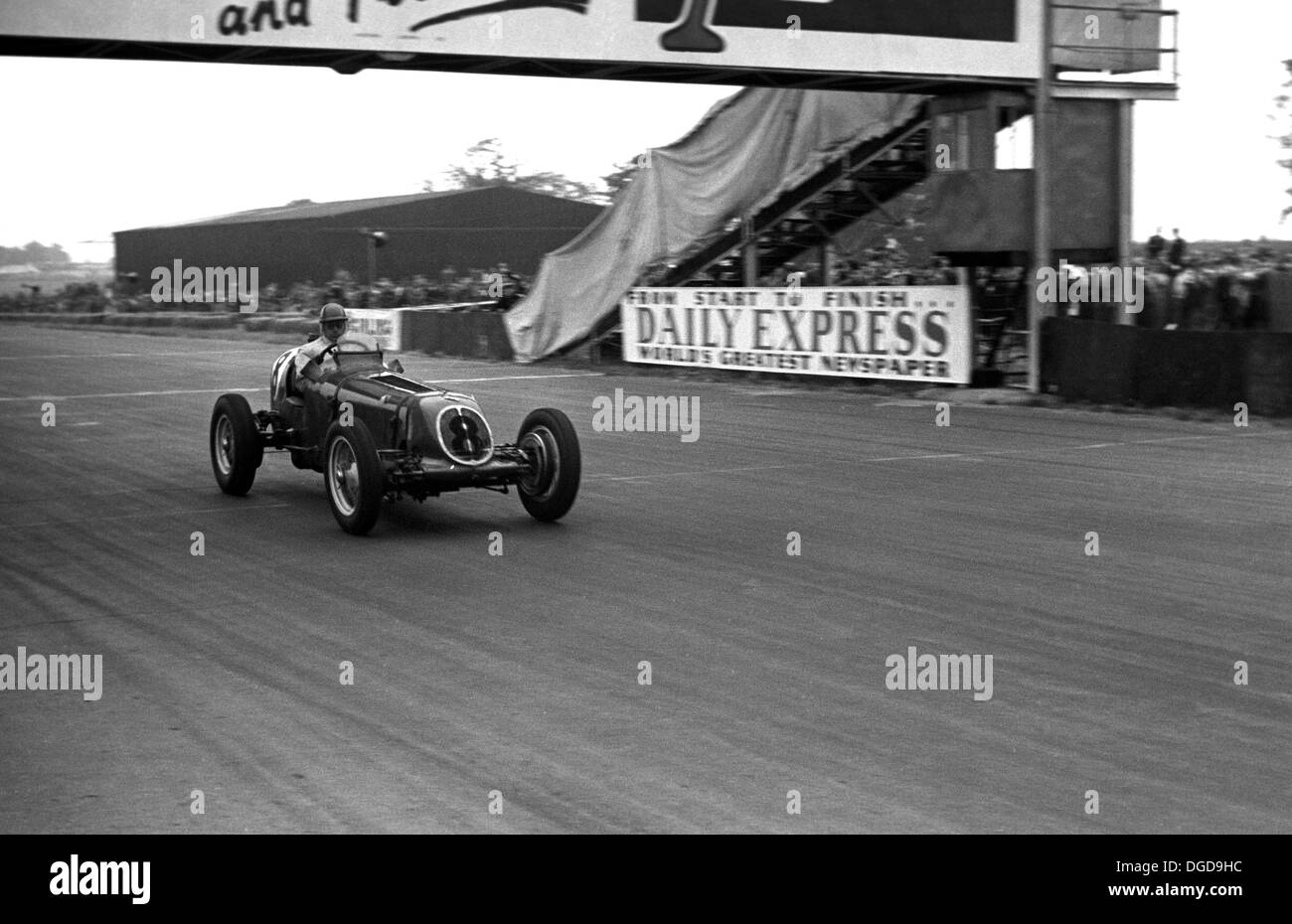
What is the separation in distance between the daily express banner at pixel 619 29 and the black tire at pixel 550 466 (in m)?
8.30

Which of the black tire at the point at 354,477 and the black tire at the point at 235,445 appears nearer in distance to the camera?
the black tire at the point at 354,477

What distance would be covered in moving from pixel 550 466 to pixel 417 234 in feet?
179

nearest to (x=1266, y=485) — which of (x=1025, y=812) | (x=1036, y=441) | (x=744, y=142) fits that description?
(x=1036, y=441)

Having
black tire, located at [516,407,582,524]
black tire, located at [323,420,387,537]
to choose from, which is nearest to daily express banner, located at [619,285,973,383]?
black tire, located at [516,407,582,524]

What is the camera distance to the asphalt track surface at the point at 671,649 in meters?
5.15

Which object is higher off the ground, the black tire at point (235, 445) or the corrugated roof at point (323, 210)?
the corrugated roof at point (323, 210)

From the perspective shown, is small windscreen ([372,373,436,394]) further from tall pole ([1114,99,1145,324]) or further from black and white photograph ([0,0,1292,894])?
tall pole ([1114,99,1145,324])

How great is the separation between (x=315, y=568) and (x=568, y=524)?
215 cm

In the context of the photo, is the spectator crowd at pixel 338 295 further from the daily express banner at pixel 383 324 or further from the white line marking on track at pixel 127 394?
the white line marking on track at pixel 127 394

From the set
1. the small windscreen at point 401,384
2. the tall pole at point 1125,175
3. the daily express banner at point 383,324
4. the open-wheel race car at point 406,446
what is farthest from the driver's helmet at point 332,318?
the daily express banner at point 383,324

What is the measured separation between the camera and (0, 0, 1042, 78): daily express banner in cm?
1670

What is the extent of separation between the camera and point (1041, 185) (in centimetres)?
2114

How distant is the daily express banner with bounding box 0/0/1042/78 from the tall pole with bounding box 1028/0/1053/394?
152mm

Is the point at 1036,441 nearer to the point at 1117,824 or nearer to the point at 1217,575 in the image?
the point at 1217,575
